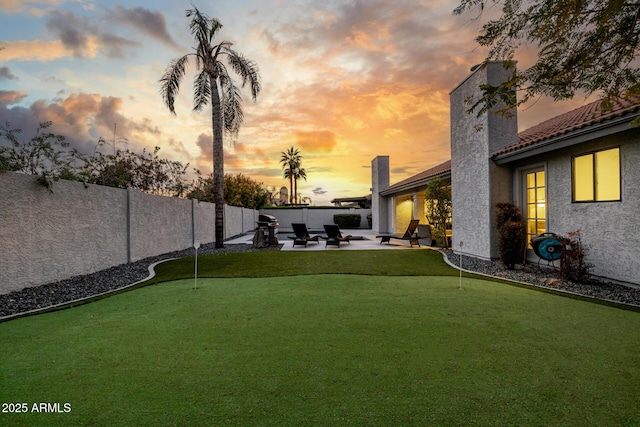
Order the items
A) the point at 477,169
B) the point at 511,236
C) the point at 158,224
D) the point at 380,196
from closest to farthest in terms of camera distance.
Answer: the point at 511,236 → the point at 477,169 → the point at 158,224 → the point at 380,196

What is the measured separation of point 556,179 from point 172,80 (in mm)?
14471

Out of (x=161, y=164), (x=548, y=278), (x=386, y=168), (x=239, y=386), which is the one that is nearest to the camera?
(x=239, y=386)

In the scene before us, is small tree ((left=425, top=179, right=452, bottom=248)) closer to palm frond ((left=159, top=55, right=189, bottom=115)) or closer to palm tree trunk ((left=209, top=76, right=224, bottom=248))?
palm tree trunk ((left=209, top=76, right=224, bottom=248))

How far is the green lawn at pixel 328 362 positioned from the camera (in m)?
2.19

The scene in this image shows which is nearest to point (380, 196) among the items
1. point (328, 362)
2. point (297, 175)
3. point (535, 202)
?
point (535, 202)

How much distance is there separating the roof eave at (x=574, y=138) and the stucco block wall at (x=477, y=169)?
678 millimetres

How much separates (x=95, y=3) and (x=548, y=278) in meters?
12.8

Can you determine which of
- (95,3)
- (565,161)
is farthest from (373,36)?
(95,3)

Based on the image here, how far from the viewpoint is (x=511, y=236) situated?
840 centimetres

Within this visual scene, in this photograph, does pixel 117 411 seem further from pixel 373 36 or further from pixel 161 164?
pixel 161 164

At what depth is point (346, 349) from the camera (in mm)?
3260

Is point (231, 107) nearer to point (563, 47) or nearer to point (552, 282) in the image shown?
point (563, 47)

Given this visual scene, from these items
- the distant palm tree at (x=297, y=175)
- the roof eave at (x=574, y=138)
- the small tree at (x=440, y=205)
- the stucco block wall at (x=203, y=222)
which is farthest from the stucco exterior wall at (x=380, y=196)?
the distant palm tree at (x=297, y=175)

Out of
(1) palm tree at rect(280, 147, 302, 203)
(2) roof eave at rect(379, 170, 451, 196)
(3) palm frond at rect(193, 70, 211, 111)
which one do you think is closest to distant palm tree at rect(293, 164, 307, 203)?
(1) palm tree at rect(280, 147, 302, 203)
